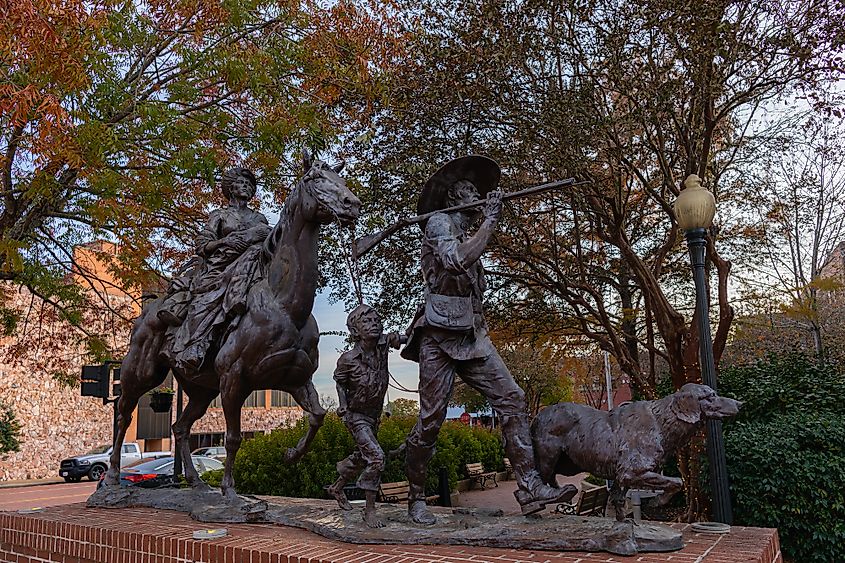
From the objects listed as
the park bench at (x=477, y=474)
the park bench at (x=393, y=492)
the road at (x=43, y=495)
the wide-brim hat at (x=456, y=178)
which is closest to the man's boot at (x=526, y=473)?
the wide-brim hat at (x=456, y=178)

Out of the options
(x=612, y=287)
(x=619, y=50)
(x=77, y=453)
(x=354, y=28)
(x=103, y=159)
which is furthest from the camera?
(x=77, y=453)

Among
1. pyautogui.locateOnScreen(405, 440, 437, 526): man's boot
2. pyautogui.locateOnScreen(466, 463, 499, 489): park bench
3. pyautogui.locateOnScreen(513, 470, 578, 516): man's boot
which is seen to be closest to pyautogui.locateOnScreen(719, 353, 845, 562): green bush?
pyautogui.locateOnScreen(513, 470, 578, 516): man's boot

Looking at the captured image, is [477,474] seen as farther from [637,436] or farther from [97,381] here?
[637,436]

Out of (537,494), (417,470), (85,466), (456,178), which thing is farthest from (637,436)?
(85,466)

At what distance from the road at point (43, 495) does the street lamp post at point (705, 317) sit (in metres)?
14.8

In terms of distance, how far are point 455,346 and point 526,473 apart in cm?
97

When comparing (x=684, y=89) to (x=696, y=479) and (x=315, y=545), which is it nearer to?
(x=696, y=479)

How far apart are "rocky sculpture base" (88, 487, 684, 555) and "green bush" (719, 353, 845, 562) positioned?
3.92 m

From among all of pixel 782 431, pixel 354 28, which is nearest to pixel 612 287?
pixel 782 431

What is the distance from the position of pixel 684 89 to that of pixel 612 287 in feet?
15.1

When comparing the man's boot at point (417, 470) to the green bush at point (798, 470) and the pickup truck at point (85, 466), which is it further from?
the pickup truck at point (85, 466)

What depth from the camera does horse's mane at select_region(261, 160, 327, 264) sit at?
16.7 ft

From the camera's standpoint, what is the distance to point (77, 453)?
26828 mm

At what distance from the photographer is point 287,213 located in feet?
17.5
